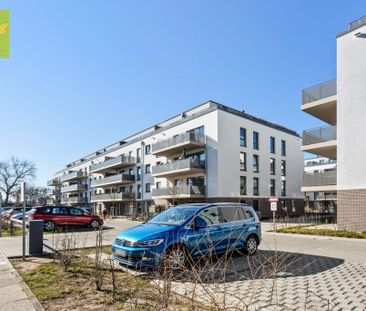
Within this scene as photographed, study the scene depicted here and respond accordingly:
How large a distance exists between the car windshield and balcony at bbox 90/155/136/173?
122 ft

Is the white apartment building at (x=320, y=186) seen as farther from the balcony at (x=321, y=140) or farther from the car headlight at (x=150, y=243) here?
the car headlight at (x=150, y=243)

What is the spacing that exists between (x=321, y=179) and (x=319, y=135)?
298cm

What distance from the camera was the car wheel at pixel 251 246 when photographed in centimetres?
966

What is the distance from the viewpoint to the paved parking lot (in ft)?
15.4

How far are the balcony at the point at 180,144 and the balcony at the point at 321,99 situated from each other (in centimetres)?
1169

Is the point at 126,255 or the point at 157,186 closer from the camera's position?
the point at 126,255

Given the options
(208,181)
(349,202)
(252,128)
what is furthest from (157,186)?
(349,202)

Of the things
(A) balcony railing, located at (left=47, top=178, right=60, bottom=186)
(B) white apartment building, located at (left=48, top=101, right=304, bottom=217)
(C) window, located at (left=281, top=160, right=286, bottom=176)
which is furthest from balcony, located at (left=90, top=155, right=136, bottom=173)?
(A) balcony railing, located at (left=47, top=178, right=60, bottom=186)

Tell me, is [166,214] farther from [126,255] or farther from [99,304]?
[99,304]

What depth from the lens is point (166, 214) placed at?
9289mm

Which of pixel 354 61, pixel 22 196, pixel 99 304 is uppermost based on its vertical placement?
pixel 354 61

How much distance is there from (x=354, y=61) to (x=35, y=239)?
1904 centimetres

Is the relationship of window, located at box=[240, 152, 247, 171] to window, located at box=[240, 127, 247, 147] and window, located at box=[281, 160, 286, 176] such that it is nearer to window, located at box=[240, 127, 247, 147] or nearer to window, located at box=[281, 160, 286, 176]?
window, located at box=[240, 127, 247, 147]

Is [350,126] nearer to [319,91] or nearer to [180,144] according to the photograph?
[319,91]
